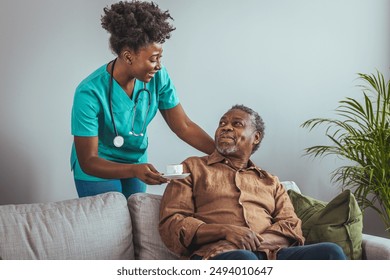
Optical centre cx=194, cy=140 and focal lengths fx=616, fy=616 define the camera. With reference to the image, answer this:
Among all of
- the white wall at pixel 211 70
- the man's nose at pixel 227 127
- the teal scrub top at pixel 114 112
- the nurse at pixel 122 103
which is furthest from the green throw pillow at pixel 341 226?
the white wall at pixel 211 70

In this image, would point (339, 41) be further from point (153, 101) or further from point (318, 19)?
point (153, 101)

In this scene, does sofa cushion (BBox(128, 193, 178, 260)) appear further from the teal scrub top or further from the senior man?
the teal scrub top

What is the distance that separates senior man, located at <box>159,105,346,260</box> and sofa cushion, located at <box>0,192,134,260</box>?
18 centimetres

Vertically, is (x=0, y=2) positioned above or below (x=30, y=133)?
above

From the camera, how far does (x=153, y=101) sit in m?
2.76

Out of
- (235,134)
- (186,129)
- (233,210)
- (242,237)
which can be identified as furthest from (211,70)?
(242,237)

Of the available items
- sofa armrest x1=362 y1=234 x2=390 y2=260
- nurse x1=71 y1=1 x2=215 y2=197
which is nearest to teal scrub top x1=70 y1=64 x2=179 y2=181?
nurse x1=71 y1=1 x2=215 y2=197

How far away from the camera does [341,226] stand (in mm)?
2404

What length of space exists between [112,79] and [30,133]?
57cm

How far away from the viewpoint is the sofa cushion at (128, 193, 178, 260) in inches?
94.3

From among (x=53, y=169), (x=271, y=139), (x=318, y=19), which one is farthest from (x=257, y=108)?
(x=53, y=169)

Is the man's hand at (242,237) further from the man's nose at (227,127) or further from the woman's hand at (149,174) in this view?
the man's nose at (227,127)

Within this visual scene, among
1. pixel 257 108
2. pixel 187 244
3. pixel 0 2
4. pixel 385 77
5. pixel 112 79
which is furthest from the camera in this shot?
pixel 385 77
